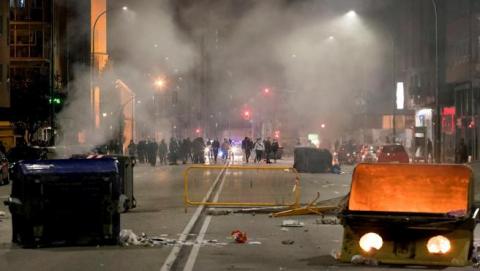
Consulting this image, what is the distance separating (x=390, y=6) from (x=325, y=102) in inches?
382

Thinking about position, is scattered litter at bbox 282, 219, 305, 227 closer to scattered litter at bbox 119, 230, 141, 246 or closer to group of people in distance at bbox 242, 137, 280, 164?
scattered litter at bbox 119, 230, 141, 246

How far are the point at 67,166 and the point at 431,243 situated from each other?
492 centimetres

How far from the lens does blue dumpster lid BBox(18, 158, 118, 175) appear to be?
11.3 meters

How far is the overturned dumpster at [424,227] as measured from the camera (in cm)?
930

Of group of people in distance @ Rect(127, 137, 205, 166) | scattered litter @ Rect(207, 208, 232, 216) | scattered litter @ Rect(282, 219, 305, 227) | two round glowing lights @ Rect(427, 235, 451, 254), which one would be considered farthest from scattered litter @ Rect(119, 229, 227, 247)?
group of people in distance @ Rect(127, 137, 205, 166)

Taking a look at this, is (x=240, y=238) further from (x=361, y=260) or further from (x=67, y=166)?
(x=361, y=260)

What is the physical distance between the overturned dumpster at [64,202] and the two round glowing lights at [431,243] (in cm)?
358

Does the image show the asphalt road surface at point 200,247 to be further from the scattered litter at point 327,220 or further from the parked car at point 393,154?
the parked car at point 393,154

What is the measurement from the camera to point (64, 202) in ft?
37.0

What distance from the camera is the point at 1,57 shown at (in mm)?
48875

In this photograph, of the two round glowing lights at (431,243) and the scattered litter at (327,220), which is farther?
the scattered litter at (327,220)

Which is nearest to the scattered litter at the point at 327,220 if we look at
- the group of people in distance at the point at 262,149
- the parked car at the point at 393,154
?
the parked car at the point at 393,154

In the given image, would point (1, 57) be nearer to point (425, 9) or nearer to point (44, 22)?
point (44, 22)

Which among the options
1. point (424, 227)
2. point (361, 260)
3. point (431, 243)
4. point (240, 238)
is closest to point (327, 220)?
point (240, 238)
